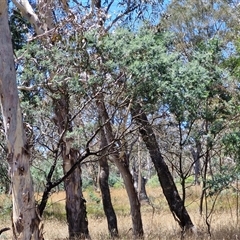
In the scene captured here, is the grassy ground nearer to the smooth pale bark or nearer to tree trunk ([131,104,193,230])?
tree trunk ([131,104,193,230])

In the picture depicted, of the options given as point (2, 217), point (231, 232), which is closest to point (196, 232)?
point (231, 232)

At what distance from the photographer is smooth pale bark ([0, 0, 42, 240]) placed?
742cm

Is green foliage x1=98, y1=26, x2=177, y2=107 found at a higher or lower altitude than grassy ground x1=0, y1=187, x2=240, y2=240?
higher

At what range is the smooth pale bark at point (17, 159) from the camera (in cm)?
742

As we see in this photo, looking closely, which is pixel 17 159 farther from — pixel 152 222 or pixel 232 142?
pixel 152 222

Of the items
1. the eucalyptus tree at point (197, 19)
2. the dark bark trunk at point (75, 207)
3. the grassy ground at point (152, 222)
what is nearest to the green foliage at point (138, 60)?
the dark bark trunk at point (75, 207)

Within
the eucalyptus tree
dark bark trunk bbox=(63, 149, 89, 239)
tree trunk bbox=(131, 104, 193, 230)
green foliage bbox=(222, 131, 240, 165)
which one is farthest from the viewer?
the eucalyptus tree

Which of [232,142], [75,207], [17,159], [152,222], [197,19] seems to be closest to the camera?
[17,159]

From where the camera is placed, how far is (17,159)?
→ 743 cm

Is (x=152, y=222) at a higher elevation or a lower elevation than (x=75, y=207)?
lower

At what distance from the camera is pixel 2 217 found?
1920 cm

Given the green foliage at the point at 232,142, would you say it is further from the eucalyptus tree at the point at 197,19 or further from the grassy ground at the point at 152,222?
the eucalyptus tree at the point at 197,19

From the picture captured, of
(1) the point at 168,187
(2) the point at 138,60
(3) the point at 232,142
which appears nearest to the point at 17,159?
(2) the point at 138,60

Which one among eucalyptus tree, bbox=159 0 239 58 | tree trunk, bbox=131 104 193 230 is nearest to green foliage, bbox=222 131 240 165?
tree trunk, bbox=131 104 193 230
